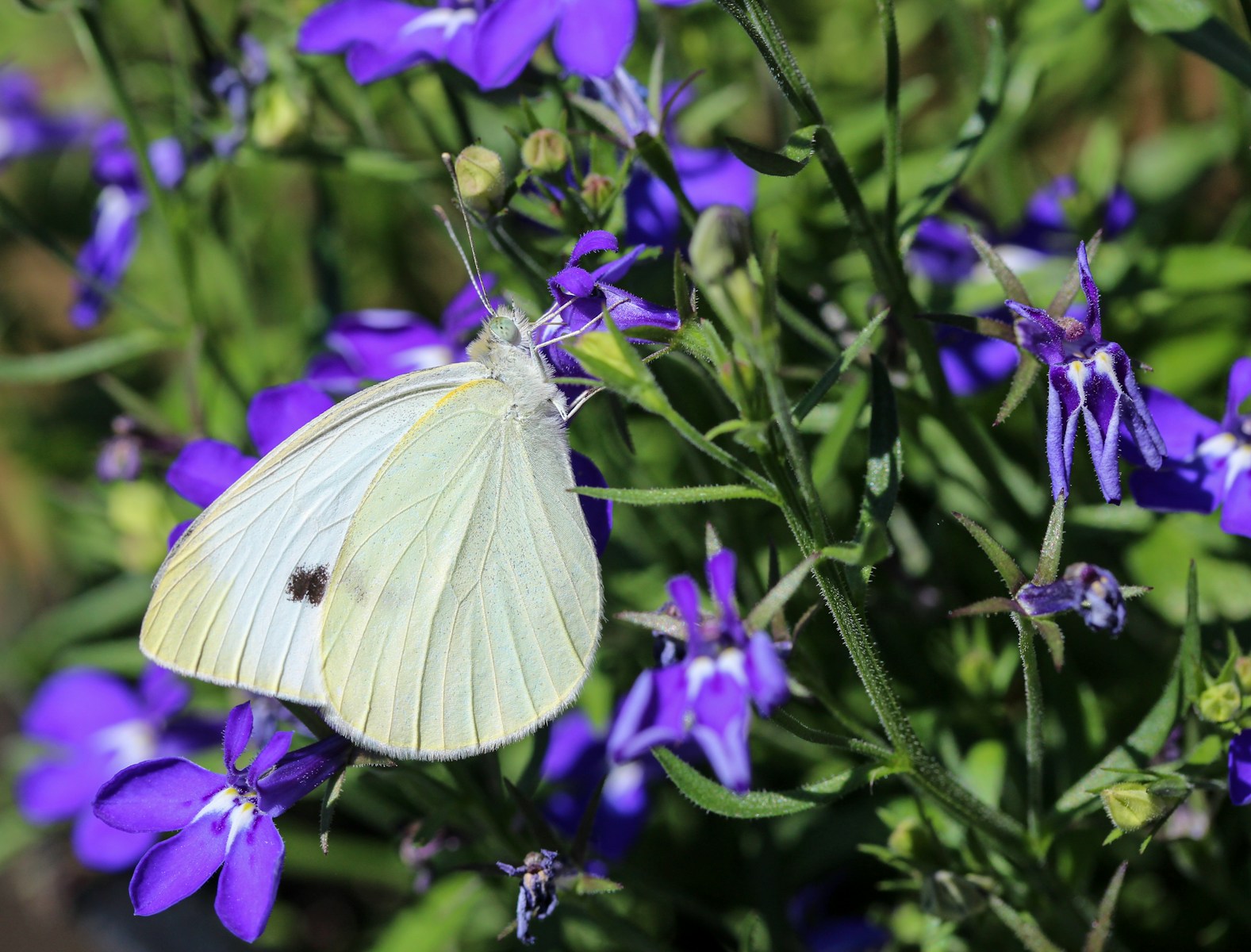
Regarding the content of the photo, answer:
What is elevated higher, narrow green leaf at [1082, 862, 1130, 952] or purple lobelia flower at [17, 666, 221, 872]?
narrow green leaf at [1082, 862, 1130, 952]

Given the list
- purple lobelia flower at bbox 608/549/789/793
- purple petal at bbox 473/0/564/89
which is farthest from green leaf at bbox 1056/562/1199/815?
purple petal at bbox 473/0/564/89

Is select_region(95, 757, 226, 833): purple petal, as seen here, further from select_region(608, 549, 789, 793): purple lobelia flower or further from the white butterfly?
select_region(608, 549, 789, 793): purple lobelia flower

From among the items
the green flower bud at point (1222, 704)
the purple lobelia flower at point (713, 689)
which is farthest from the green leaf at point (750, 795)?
the green flower bud at point (1222, 704)

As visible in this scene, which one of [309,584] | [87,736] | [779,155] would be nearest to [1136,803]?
[779,155]

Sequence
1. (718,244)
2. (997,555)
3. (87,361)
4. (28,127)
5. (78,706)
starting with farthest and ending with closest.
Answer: (28,127) < (78,706) < (87,361) < (997,555) < (718,244)

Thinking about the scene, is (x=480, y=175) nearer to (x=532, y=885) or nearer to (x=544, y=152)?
(x=544, y=152)
